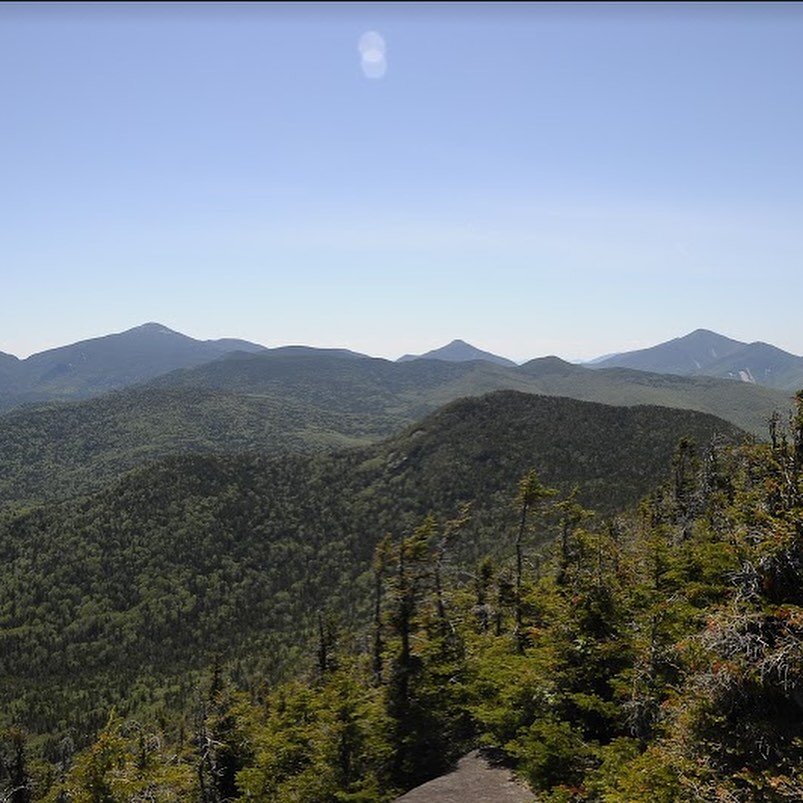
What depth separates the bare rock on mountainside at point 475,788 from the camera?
73.8 ft

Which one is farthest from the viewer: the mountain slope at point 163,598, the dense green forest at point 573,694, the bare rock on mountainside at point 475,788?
the mountain slope at point 163,598

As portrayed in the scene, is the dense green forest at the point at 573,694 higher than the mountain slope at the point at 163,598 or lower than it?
higher

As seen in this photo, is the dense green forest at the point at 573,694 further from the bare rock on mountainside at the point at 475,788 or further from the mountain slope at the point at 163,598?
the mountain slope at the point at 163,598

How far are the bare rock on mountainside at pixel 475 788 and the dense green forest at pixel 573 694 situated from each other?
3.74ft

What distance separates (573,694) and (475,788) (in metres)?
5.59

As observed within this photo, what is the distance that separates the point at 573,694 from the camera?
22188 mm

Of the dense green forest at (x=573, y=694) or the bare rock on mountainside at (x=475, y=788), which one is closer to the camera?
the dense green forest at (x=573, y=694)

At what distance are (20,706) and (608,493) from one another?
149 metres

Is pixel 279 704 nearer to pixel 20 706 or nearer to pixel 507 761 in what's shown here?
pixel 507 761

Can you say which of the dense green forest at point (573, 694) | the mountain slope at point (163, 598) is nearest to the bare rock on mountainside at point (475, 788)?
the dense green forest at point (573, 694)

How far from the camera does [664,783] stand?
14188 mm

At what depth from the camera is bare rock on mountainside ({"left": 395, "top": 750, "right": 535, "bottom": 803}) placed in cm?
2248

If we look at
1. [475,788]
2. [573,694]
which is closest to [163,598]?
[475,788]

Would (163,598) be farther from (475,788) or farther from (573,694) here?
(573,694)
